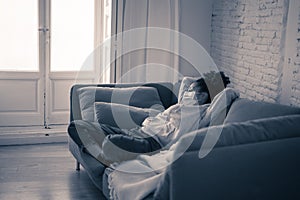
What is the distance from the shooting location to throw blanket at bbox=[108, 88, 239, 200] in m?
2.22

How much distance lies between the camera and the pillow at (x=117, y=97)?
3695 millimetres

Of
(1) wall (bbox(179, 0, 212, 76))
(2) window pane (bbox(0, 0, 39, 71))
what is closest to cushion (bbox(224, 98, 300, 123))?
(1) wall (bbox(179, 0, 212, 76))

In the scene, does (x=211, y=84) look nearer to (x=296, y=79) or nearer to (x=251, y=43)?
(x=296, y=79)

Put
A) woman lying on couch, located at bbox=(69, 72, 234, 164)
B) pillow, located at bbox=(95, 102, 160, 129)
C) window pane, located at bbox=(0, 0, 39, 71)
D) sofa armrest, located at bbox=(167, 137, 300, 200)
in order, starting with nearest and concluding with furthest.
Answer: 1. sofa armrest, located at bbox=(167, 137, 300, 200)
2. woman lying on couch, located at bbox=(69, 72, 234, 164)
3. pillow, located at bbox=(95, 102, 160, 129)
4. window pane, located at bbox=(0, 0, 39, 71)

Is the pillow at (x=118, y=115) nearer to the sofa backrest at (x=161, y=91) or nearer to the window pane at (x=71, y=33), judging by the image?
the sofa backrest at (x=161, y=91)

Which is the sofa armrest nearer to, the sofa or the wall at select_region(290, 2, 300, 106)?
the sofa

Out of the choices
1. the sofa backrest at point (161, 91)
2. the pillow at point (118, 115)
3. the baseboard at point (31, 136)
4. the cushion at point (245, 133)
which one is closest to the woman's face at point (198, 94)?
the pillow at point (118, 115)

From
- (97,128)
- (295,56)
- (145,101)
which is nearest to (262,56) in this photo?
(295,56)

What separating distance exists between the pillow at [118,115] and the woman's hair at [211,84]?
59 cm

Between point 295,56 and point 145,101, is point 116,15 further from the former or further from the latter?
point 295,56

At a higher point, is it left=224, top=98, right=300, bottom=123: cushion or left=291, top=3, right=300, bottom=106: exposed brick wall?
left=291, top=3, right=300, bottom=106: exposed brick wall

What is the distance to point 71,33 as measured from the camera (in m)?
4.95

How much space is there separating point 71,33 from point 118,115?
5.99 feet

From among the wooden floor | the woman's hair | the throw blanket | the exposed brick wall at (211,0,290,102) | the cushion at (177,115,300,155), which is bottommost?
the wooden floor
